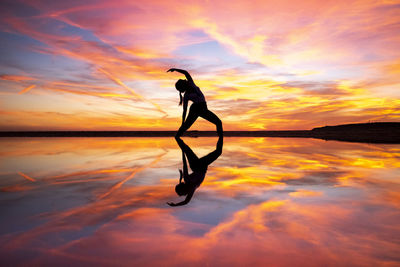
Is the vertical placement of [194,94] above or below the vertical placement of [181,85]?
below

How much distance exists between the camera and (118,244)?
5.49 feet

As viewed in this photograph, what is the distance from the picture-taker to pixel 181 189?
315 centimetres

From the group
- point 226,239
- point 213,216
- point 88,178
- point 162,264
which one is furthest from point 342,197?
point 88,178

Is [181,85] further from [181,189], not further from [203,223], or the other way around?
[203,223]

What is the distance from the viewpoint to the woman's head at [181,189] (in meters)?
2.94

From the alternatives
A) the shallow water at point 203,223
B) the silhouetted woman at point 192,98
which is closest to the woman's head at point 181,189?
the shallow water at point 203,223

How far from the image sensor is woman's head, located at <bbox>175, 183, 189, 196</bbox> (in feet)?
9.64

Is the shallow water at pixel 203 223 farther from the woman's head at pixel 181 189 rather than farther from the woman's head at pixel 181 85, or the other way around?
the woman's head at pixel 181 85

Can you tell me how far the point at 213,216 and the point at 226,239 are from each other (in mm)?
417

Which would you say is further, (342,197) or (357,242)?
(342,197)

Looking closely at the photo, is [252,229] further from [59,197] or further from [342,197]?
[59,197]

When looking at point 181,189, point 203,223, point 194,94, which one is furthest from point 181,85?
point 203,223

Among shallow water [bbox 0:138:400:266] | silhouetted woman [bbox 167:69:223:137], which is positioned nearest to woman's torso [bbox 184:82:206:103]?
silhouetted woman [bbox 167:69:223:137]

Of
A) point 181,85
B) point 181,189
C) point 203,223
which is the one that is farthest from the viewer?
point 181,85
